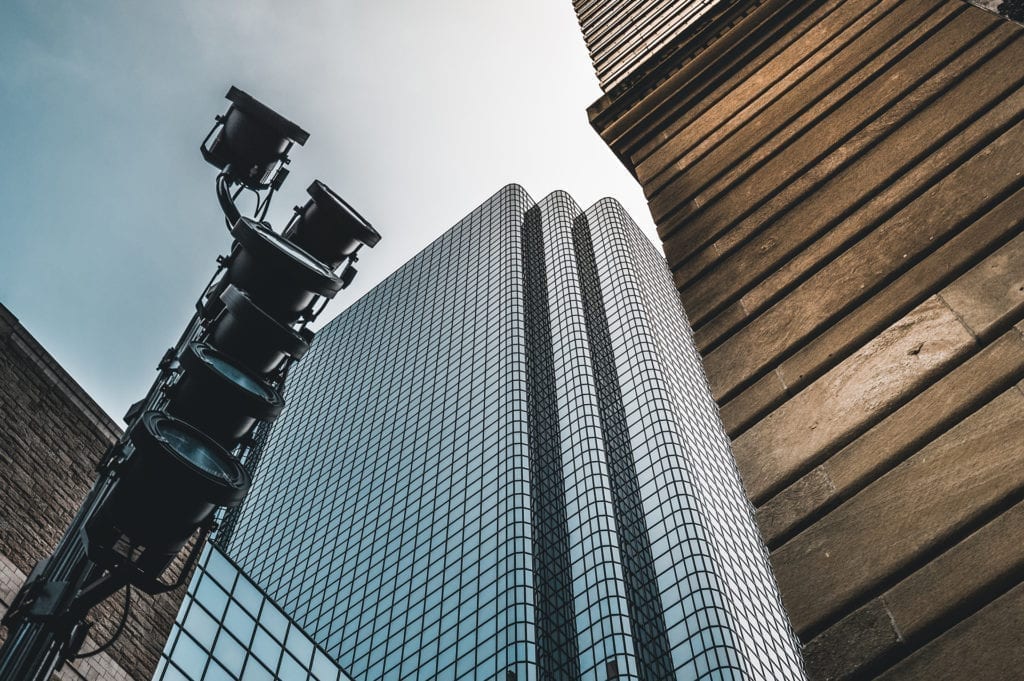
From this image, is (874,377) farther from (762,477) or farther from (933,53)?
(933,53)

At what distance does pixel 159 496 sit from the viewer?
4797 mm

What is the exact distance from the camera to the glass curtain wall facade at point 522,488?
218 ft

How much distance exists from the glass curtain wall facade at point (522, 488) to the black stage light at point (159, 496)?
5947 centimetres

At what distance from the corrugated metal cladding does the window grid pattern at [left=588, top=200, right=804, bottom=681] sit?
41.3 m

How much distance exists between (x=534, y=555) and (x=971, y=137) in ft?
228

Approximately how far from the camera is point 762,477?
522 cm

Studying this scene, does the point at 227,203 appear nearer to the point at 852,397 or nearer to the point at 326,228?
the point at 326,228

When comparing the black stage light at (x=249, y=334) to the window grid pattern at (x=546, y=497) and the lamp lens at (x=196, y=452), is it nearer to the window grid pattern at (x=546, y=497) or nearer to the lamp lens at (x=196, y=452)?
the lamp lens at (x=196, y=452)

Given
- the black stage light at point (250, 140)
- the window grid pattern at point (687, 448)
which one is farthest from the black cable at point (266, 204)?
the window grid pattern at point (687, 448)

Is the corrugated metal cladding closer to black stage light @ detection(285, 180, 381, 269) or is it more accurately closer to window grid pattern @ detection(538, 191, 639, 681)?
black stage light @ detection(285, 180, 381, 269)

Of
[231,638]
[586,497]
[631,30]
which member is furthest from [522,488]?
[631,30]

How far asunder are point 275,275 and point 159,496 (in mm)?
1726

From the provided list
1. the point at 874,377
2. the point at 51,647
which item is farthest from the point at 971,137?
the point at 51,647

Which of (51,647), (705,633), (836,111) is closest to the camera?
(51,647)
